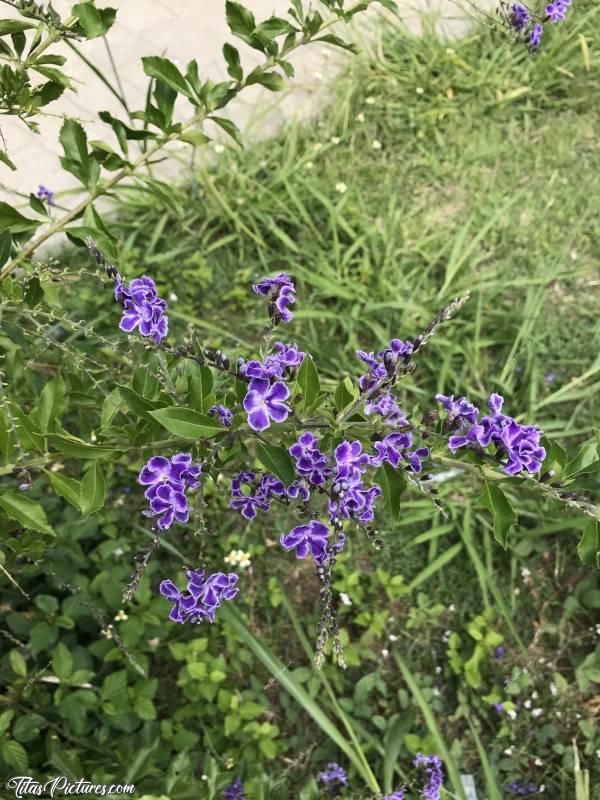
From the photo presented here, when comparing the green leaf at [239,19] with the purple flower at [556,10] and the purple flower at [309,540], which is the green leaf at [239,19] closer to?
the purple flower at [309,540]

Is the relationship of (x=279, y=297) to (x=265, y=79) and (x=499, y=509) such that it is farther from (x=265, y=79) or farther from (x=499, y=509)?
(x=265, y=79)

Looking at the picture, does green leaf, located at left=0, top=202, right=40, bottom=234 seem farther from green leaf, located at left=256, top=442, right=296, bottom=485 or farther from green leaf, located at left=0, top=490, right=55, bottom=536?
green leaf, located at left=256, top=442, right=296, bottom=485

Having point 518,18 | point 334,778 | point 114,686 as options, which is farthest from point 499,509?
point 518,18

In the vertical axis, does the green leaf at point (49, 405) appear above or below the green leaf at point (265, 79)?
below

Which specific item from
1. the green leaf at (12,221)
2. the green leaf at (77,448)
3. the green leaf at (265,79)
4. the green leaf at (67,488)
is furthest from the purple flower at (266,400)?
the green leaf at (265,79)

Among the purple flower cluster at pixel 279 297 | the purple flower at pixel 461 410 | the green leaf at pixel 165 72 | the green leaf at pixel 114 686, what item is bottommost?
the green leaf at pixel 114 686

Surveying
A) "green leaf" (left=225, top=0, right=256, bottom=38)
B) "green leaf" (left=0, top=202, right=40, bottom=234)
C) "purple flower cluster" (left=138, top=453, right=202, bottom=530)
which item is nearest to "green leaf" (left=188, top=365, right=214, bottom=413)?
"purple flower cluster" (left=138, top=453, right=202, bottom=530)

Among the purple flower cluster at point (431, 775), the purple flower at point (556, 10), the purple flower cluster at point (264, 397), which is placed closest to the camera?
the purple flower cluster at point (264, 397)
